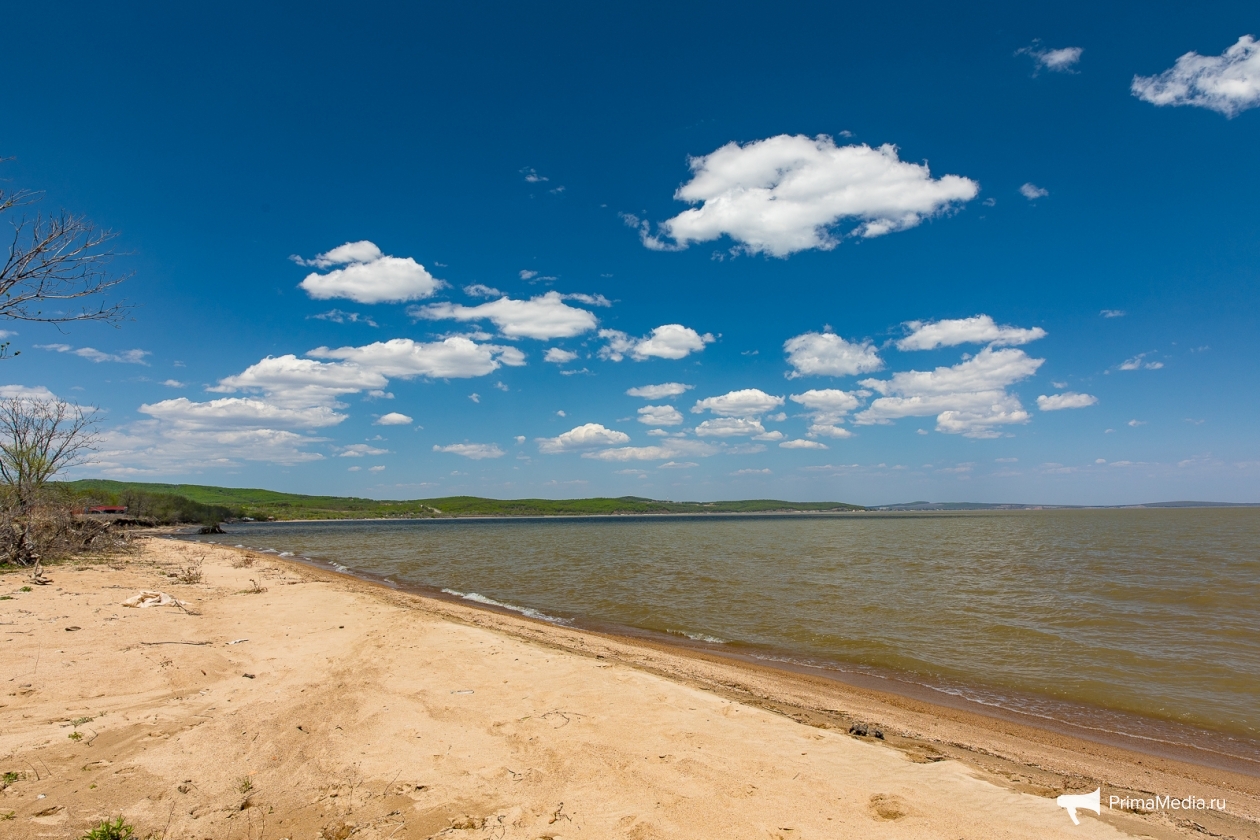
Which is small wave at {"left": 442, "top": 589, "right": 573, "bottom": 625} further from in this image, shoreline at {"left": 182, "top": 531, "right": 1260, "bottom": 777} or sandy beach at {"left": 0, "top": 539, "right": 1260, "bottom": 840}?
sandy beach at {"left": 0, "top": 539, "right": 1260, "bottom": 840}

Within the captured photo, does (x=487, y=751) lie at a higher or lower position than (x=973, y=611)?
higher

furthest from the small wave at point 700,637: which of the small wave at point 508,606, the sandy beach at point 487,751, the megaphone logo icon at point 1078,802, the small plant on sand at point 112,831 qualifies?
the small plant on sand at point 112,831

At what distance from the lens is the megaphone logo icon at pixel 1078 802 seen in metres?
5.68

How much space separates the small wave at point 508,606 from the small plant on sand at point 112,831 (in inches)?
522

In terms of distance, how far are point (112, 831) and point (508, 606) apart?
1636cm

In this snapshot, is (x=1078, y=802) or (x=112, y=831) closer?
(x=112, y=831)

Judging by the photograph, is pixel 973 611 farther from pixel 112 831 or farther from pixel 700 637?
pixel 112 831

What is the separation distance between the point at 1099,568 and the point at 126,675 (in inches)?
1493

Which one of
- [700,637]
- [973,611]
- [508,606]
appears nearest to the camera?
[700,637]

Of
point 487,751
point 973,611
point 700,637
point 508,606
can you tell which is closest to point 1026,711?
point 700,637

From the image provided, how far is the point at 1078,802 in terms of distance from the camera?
5.89m

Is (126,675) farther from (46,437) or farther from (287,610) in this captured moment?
(46,437)

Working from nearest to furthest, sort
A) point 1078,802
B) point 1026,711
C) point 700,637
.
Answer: point 1078,802
point 1026,711
point 700,637

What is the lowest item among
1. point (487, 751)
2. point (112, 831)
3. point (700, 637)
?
point (700, 637)
